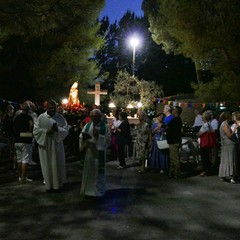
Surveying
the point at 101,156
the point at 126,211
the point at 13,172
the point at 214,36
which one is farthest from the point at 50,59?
the point at 126,211

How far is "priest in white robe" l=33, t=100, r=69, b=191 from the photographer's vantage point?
8.17 meters

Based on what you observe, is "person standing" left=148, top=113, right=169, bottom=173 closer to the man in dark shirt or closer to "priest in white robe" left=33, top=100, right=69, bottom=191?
the man in dark shirt

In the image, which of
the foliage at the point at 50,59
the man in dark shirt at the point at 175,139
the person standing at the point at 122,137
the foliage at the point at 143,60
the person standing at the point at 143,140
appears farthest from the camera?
the foliage at the point at 143,60

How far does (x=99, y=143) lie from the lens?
7.80 m

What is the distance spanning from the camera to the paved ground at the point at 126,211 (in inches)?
220

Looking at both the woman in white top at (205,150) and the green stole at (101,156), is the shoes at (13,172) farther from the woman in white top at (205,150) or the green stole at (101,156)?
the woman in white top at (205,150)

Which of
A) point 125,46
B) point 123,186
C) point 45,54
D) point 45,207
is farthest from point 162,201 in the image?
point 125,46

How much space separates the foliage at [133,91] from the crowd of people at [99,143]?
16.9 meters

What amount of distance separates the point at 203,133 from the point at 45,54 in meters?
15.6

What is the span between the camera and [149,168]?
11.3m

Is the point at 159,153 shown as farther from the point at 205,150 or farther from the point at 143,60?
the point at 143,60

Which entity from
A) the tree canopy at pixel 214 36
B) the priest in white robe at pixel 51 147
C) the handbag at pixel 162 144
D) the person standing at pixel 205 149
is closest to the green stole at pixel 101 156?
the priest in white robe at pixel 51 147

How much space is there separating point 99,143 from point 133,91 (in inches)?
924

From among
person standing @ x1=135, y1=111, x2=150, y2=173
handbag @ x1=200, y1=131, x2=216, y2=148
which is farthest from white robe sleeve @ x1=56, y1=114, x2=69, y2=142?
handbag @ x1=200, y1=131, x2=216, y2=148
